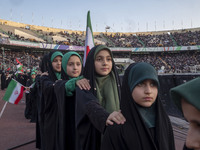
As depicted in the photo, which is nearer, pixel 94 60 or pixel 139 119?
pixel 139 119

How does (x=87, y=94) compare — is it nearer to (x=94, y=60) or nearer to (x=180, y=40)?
(x=94, y=60)

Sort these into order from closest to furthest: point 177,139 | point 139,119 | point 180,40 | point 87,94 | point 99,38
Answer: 1. point 139,119
2. point 87,94
3. point 177,139
4. point 180,40
5. point 99,38

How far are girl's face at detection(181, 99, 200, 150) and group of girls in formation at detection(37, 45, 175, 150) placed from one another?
0.58 meters

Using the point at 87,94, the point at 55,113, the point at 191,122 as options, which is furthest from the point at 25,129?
the point at 191,122

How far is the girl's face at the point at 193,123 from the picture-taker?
2.34ft

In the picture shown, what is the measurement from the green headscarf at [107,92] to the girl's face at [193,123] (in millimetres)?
1263

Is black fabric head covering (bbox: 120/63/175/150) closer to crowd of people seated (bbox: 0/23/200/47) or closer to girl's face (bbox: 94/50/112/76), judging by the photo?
girl's face (bbox: 94/50/112/76)

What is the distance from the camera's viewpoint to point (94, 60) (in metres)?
2.09

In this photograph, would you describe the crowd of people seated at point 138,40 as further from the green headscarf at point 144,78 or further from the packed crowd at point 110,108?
the green headscarf at point 144,78

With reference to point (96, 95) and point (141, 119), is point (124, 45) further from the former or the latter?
point (141, 119)

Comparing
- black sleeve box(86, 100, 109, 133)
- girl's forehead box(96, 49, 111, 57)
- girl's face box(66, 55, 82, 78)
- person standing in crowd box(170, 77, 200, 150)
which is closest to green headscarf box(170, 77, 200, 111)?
person standing in crowd box(170, 77, 200, 150)

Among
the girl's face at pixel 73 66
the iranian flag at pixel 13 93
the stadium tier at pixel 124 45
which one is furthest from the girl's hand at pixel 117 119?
the stadium tier at pixel 124 45

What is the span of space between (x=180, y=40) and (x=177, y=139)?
46.8 m

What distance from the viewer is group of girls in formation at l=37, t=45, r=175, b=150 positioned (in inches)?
52.7
